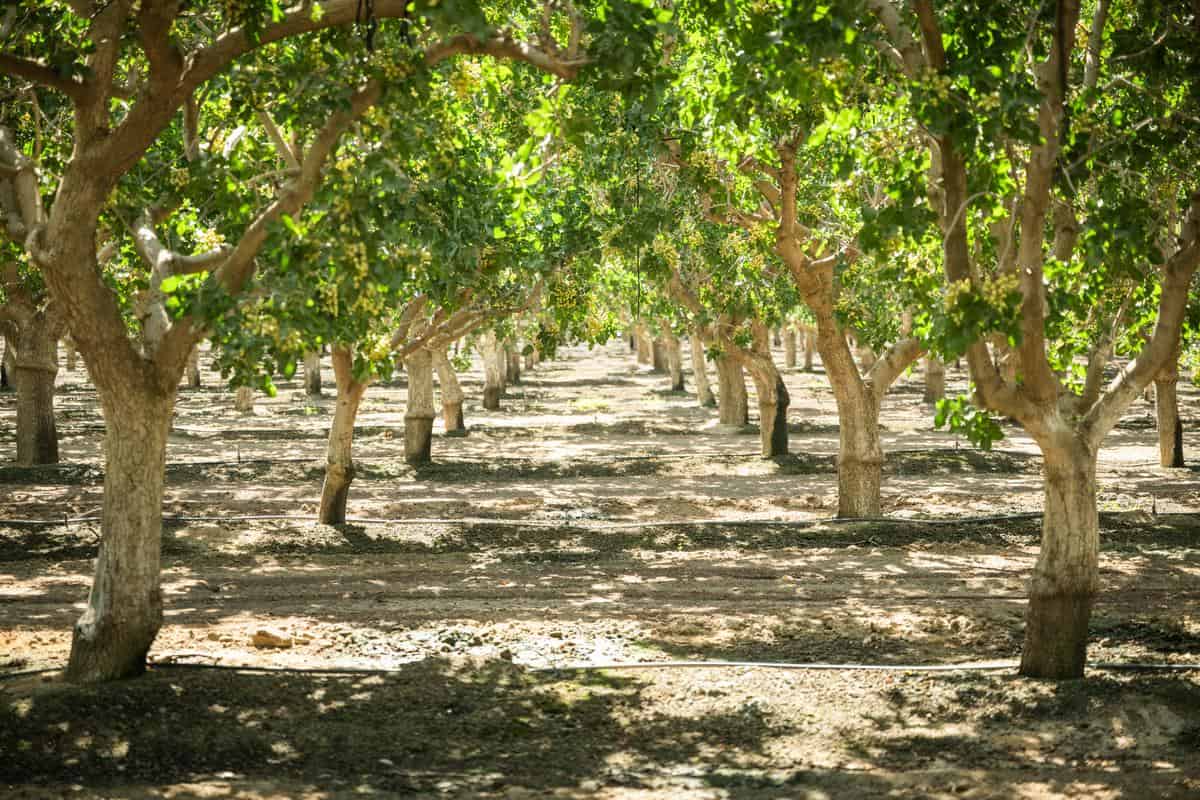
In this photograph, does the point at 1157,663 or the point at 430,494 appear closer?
the point at 1157,663

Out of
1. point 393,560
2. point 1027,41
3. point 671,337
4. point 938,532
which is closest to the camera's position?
point 1027,41

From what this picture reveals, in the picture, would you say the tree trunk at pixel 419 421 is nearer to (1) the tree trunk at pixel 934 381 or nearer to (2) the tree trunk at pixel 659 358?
(1) the tree trunk at pixel 934 381

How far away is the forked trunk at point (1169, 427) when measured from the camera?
22.8m

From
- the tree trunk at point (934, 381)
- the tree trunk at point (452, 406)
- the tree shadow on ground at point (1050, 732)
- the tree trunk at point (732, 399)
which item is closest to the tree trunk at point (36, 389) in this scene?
the tree trunk at point (452, 406)

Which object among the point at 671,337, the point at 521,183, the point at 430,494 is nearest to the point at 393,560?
the point at 430,494

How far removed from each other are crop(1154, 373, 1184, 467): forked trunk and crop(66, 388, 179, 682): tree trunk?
61.6 ft

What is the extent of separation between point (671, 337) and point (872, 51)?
1426 inches

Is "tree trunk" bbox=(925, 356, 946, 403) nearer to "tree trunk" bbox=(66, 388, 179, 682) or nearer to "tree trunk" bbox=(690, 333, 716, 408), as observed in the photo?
"tree trunk" bbox=(690, 333, 716, 408)

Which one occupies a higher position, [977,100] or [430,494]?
[977,100]

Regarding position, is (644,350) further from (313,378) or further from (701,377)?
(701,377)

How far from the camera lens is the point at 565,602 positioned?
502 inches

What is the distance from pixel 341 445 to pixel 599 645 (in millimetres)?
7146

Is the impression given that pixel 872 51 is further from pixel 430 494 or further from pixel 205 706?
pixel 430 494

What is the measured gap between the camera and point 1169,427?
2314 cm
